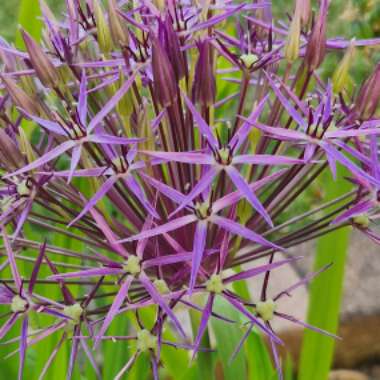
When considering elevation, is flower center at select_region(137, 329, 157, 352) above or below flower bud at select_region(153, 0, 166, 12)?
below

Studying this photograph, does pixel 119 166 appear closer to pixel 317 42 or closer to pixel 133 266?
pixel 133 266

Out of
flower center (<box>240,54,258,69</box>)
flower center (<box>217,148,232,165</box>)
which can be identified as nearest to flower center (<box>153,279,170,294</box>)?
flower center (<box>217,148,232,165</box>)

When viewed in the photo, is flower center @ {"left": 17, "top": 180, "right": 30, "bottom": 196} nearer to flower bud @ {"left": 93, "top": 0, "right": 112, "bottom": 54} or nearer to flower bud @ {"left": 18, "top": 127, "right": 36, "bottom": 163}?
flower bud @ {"left": 18, "top": 127, "right": 36, "bottom": 163}

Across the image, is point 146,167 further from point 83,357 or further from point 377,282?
point 377,282

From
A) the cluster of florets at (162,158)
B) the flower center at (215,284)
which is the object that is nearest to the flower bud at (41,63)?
the cluster of florets at (162,158)

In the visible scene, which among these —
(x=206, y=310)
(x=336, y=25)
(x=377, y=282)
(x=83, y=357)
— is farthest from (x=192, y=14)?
(x=336, y=25)

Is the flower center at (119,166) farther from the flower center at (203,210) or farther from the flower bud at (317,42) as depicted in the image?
the flower bud at (317,42)

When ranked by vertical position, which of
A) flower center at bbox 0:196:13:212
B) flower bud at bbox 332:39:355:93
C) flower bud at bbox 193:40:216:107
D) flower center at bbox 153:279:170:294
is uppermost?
flower bud at bbox 332:39:355:93
